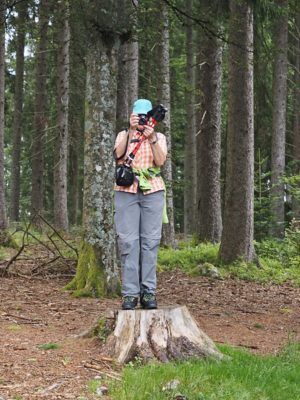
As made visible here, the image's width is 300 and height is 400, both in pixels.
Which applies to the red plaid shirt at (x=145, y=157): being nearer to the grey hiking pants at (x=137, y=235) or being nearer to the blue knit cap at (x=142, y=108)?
the grey hiking pants at (x=137, y=235)

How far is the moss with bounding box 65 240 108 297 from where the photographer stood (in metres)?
8.49

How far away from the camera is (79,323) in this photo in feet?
22.9

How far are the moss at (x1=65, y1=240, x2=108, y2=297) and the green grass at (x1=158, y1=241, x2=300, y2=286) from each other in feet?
13.0

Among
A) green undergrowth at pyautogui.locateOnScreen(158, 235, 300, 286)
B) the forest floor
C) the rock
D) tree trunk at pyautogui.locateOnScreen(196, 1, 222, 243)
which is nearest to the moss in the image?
the forest floor

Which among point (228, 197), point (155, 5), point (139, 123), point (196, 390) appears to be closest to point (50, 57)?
point (228, 197)

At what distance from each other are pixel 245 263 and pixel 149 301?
7.41 m

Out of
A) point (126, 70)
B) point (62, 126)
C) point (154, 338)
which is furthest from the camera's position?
point (62, 126)

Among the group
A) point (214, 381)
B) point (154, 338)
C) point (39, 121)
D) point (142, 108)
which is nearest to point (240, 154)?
point (142, 108)

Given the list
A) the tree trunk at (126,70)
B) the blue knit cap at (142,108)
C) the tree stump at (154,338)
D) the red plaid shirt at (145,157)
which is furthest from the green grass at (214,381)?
the tree trunk at (126,70)

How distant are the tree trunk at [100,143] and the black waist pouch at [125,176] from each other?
113 inches

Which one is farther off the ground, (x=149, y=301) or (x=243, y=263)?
(x=149, y=301)

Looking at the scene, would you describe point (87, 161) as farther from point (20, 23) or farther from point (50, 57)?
point (50, 57)

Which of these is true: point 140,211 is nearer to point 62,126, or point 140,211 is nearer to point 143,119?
point 143,119

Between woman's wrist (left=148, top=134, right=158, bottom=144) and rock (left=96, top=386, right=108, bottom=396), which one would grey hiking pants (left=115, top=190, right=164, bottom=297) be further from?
rock (left=96, top=386, right=108, bottom=396)
